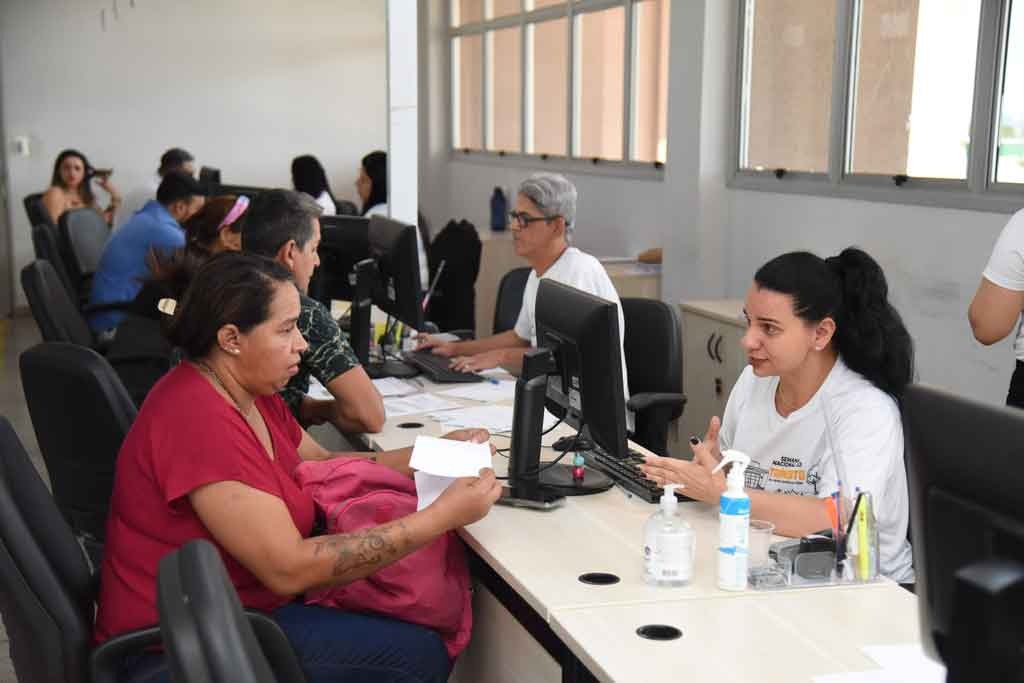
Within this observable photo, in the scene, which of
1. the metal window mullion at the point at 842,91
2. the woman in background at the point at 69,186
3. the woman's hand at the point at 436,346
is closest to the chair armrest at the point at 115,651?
the woman's hand at the point at 436,346

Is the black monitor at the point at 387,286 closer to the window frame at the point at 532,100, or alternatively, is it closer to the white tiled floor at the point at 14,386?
the white tiled floor at the point at 14,386

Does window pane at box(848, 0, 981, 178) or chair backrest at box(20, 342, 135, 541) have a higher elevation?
window pane at box(848, 0, 981, 178)

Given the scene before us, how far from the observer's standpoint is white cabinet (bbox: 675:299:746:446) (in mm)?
4703

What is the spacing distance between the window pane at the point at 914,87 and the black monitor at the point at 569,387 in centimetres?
228

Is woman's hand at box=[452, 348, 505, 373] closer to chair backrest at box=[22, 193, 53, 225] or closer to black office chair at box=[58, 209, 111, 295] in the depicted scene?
black office chair at box=[58, 209, 111, 295]

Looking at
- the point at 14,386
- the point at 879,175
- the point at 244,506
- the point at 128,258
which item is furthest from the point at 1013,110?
the point at 14,386

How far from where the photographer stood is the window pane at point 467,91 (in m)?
9.02

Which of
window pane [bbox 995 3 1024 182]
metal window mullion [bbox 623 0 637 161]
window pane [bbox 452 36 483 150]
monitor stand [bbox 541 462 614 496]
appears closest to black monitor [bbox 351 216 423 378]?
monitor stand [bbox 541 462 614 496]

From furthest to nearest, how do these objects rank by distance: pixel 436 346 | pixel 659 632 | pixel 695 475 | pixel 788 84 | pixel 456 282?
pixel 456 282 < pixel 788 84 < pixel 436 346 < pixel 695 475 < pixel 659 632

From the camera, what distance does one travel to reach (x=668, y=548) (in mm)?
1938

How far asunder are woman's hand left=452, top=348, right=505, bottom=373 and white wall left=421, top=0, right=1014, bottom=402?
143 cm

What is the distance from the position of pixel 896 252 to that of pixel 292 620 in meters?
3.08

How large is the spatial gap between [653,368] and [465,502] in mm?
1675

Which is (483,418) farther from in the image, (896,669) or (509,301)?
(896,669)
